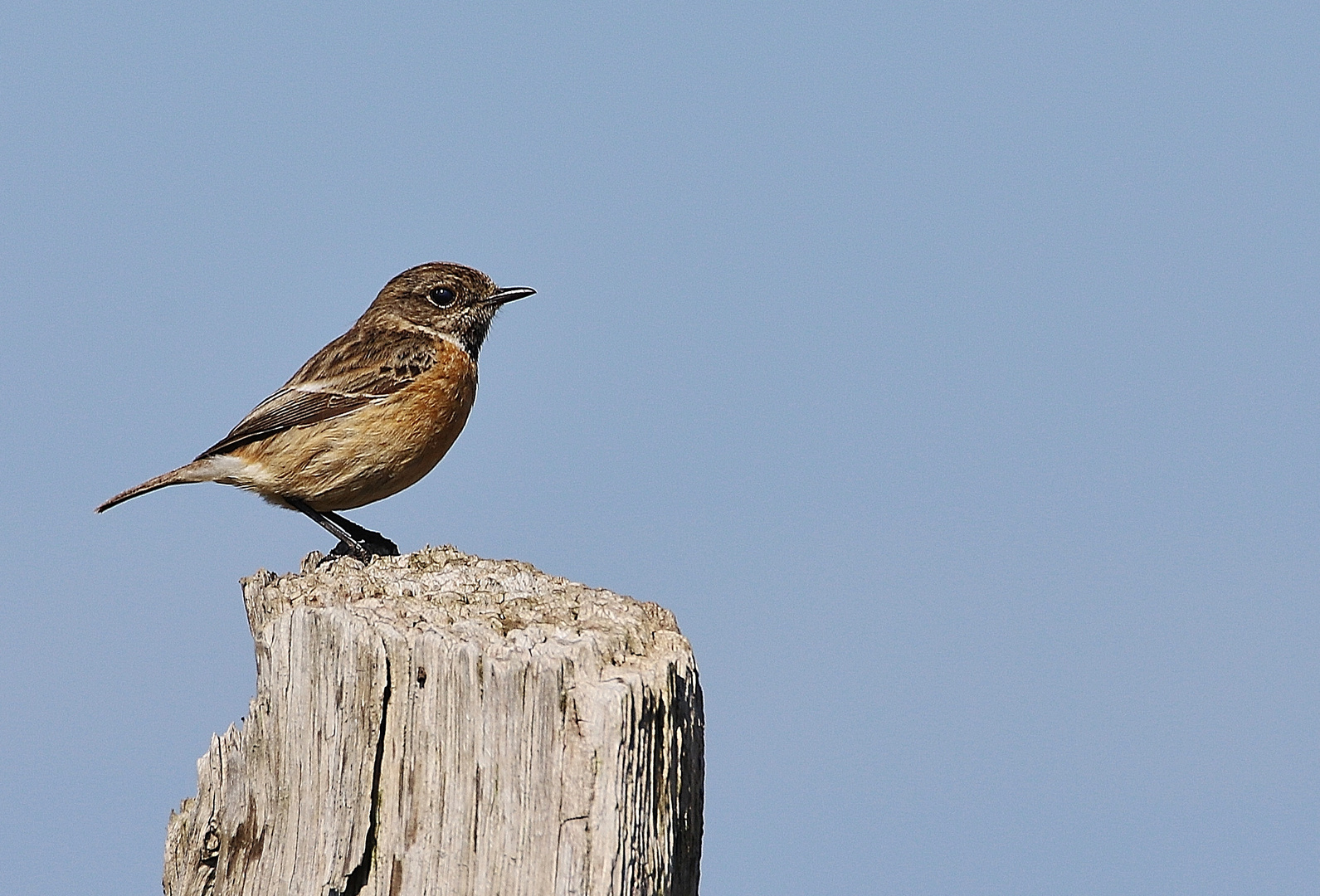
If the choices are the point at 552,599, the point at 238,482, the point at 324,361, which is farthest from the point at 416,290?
the point at 552,599

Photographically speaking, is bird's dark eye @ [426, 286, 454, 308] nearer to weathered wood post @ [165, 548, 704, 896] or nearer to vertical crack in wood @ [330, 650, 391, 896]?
weathered wood post @ [165, 548, 704, 896]

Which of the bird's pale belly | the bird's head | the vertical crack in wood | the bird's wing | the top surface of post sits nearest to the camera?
the vertical crack in wood

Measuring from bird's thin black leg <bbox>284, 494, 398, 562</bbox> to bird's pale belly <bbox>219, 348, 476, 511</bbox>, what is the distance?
124mm

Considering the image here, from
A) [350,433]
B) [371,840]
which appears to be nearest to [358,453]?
[350,433]

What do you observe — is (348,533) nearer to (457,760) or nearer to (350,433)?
(350,433)

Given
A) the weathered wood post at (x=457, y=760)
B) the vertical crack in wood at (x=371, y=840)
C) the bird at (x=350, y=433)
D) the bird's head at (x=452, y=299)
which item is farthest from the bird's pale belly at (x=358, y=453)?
the vertical crack in wood at (x=371, y=840)

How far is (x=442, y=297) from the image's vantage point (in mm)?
10352

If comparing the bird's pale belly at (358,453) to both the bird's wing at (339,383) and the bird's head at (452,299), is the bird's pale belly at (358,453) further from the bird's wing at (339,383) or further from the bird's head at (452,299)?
the bird's head at (452,299)

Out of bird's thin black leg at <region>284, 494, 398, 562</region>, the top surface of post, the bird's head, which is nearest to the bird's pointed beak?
the bird's head

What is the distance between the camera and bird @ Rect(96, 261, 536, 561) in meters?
9.28

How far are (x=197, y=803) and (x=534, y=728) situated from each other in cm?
148

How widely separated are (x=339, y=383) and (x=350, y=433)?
21.0 inches

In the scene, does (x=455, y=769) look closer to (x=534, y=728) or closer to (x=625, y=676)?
(x=534, y=728)

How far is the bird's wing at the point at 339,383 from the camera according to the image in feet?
31.0
